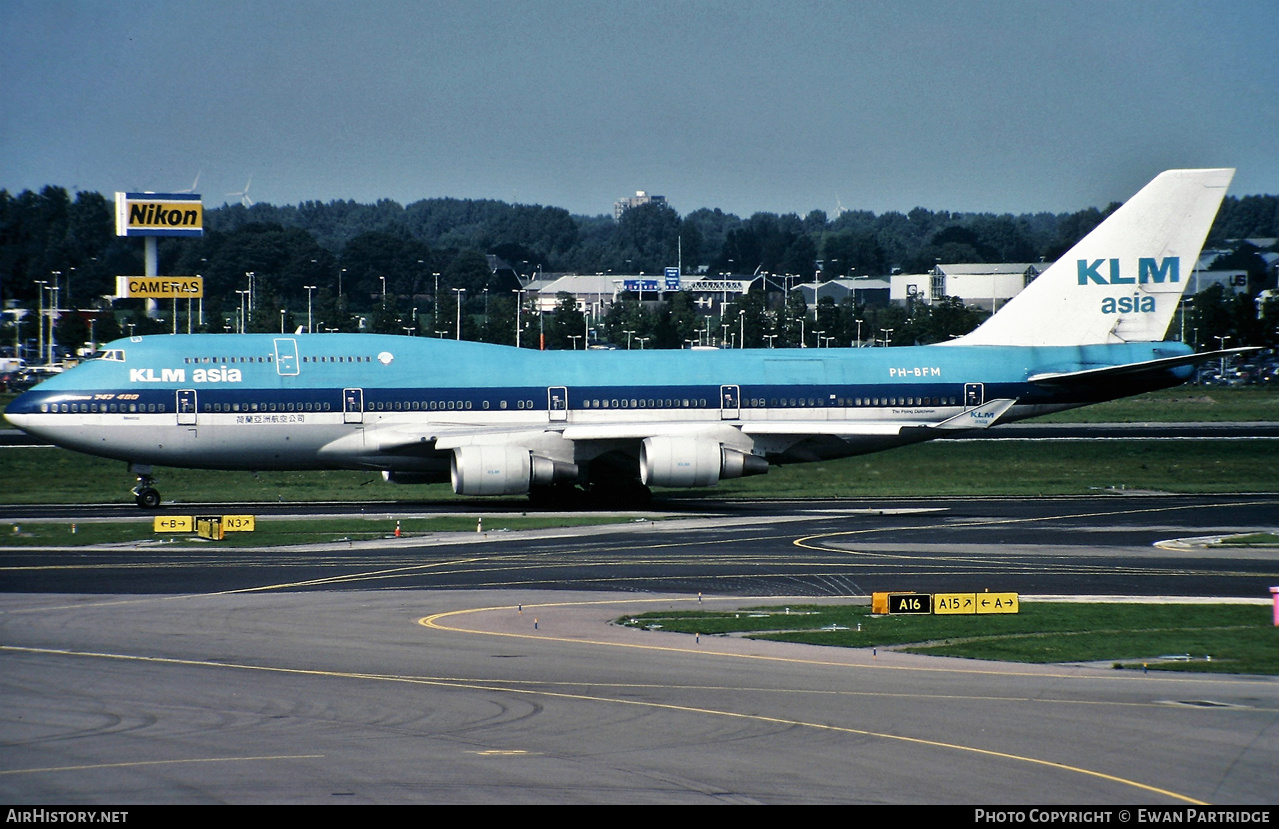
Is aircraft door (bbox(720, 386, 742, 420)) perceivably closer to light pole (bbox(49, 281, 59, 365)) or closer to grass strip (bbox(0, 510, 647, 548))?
grass strip (bbox(0, 510, 647, 548))

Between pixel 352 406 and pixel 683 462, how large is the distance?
39.3 ft

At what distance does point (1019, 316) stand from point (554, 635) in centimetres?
3147

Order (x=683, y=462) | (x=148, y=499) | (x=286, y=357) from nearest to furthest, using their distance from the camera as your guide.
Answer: (x=683, y=462)
(x=286, y=357)
(x=148, y=499)

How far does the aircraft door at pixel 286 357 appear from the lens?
4606 centimetres

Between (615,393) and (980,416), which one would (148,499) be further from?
(980,416)

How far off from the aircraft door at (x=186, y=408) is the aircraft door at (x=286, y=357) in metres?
3.08

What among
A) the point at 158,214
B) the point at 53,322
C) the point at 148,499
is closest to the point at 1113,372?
the point at 148,499

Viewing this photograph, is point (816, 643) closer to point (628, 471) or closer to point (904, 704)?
point (904, 704)

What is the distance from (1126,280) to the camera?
49656 mm

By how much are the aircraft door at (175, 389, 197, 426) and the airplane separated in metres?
0.05

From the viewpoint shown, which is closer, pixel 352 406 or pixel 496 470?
pixel 496 470

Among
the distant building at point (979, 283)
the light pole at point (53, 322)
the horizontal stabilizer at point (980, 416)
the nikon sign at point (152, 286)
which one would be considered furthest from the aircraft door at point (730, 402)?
the distant building at point (979, 283)

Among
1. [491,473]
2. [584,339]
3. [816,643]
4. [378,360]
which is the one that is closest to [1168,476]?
[491,473]

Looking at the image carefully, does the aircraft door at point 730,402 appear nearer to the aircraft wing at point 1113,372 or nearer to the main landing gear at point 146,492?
the aircraft wing at point 1113,372
